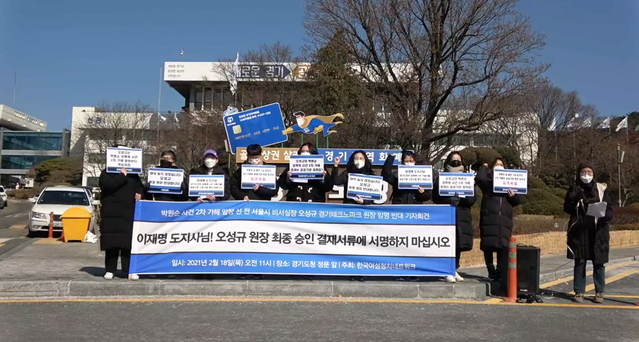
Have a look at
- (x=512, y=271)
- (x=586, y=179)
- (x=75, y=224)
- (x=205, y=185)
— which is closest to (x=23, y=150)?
(x=75, y=224)

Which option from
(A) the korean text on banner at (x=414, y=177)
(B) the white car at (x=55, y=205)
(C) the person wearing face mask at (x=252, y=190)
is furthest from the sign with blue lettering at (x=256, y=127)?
(A) the korean text on banner at (x=414, y=177)

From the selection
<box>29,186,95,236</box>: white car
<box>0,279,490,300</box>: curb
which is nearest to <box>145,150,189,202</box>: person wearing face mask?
<box>0,279,490,300</box>: curb

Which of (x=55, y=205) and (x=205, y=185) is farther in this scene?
(x=55, y=205)

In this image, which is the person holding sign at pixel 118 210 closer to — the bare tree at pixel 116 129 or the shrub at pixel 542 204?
the shrub at pixel 542 204

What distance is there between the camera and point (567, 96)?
50.5m

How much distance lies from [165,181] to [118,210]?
0.76 meters

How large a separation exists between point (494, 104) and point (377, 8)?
6.18m

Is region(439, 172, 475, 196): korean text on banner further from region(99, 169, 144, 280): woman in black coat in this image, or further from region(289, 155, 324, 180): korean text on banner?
region(99, 169, 144, 280): woman in black coat

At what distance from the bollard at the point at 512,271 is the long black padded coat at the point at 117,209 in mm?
5326

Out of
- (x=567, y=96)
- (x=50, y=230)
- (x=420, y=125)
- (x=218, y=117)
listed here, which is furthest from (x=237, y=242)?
(x=567, y=96)

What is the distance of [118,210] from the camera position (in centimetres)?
775

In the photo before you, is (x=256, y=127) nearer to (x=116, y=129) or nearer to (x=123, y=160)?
(x=123, y=160)

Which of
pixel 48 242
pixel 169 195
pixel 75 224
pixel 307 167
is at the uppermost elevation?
pixel 307 167

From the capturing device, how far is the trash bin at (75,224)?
15.0 meters
